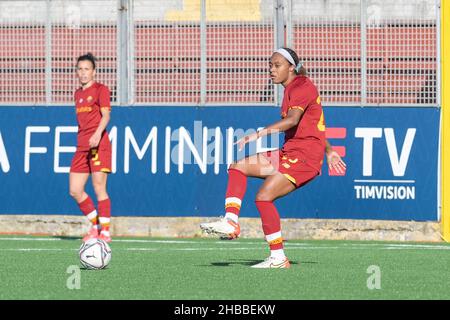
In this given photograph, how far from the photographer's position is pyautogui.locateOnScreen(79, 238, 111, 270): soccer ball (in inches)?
437

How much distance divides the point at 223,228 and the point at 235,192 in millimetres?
506

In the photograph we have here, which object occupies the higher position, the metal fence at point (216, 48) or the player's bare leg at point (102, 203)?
the metal fence at point (216, 48)

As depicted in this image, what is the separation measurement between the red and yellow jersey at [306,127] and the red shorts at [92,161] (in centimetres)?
427

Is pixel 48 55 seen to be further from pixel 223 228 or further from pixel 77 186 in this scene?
pixel 223 228

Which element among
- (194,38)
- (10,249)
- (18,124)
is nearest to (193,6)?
(194,38)

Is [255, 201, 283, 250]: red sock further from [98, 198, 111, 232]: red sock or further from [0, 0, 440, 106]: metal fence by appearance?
[0, 0, 440, 106]: metal fence

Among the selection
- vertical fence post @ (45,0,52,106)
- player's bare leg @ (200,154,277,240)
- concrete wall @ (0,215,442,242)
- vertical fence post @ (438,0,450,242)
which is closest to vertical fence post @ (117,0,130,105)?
vertical fence post @ (45,0,52,106)

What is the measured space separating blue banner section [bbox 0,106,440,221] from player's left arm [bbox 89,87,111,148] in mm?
1896

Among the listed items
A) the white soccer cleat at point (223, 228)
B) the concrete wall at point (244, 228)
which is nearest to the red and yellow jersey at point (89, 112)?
the concrete wall at point (244, 228)

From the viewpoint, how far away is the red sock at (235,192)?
37.1 feet

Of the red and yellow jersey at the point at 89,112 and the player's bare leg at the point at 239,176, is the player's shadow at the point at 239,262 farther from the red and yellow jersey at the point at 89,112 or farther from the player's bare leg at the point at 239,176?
the red and yellow jersey at the point at 89,112

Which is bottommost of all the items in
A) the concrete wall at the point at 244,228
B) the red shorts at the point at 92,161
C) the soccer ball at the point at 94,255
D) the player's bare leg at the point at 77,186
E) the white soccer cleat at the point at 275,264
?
the concrete wall at the point at 244,228

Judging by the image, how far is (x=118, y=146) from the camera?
17156mm

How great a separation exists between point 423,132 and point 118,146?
13.4 feet
